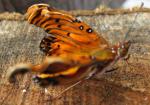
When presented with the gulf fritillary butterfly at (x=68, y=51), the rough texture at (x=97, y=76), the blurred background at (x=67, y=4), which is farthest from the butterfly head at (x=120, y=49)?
the blurred background at (x=67, y=4)

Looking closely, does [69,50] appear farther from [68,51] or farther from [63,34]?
[63,34]

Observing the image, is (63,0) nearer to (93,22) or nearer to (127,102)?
(93,22)

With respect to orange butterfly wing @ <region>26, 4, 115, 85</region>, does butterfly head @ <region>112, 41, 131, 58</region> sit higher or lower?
lower

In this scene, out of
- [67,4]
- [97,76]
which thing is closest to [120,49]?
[97,76]

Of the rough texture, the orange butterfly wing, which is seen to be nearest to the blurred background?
the rough texture

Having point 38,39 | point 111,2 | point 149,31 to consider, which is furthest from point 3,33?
point 111,2

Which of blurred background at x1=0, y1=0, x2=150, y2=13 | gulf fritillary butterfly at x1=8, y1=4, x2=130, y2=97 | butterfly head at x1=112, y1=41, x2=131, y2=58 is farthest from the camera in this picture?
blurred background at x1=0, y1=0, x2=150, y2=13

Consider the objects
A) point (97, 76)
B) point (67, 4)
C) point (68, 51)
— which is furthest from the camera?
point (67, 4)

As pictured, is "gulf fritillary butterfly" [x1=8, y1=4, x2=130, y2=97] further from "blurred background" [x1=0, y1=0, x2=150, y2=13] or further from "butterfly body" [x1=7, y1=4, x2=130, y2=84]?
"blurred background" [x1=0, y1=0, x2=150, y2=13]
